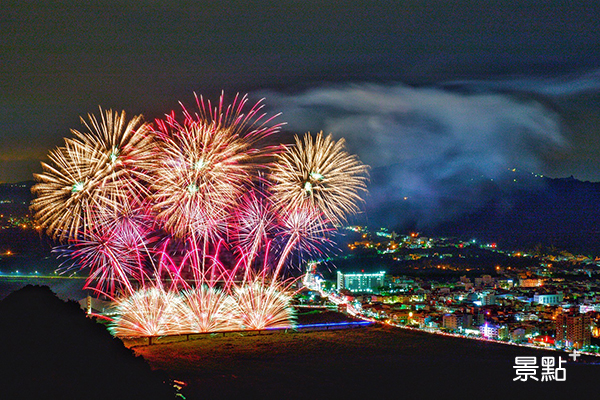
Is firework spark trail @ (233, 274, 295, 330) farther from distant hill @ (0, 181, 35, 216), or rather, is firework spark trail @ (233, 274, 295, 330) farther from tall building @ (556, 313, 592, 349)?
distant hill @ (0, 181, 35, 216)

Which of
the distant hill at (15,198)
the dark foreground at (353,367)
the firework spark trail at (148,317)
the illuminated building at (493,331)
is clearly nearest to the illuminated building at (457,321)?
the illuminated building at (493,331)

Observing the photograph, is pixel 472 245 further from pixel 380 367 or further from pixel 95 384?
pixel 95 384

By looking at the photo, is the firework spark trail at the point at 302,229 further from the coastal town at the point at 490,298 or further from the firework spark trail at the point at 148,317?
the coastal town at the point at 490,298

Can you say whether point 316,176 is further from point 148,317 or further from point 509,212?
point 509,212

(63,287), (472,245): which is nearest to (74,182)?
(63,287)

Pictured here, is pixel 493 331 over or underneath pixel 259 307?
underneath

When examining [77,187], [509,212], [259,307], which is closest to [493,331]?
[259,307]

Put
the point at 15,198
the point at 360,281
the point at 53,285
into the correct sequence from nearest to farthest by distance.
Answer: the point at 53,285 → the point at 360,281 → the point at 15,198
